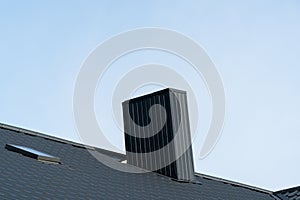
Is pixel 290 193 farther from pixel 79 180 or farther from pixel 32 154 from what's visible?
pixel 32 154

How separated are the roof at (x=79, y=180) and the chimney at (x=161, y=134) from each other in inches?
15.3

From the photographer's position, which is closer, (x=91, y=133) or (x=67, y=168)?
(x=67, y=168)

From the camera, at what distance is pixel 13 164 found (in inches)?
345

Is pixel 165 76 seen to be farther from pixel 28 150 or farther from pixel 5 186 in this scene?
pixel 5 186

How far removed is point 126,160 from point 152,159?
683mm

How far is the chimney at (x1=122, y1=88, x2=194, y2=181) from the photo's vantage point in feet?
39.8

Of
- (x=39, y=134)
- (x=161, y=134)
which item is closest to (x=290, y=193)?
(x=161, y=134)

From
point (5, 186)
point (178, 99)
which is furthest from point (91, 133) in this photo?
point (5, 186)

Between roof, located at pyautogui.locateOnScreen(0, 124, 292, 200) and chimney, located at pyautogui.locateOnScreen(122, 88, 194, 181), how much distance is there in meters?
0.39

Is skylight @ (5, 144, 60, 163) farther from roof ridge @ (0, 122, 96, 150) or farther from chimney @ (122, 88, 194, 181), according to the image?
chimney @ (122, 88, 194, 181)

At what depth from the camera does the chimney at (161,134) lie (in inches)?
478

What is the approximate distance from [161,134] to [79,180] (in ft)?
12.7

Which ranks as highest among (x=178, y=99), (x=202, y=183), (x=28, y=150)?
(x=178, y=99)

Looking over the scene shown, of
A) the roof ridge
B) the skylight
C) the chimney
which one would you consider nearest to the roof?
the roof ridge
